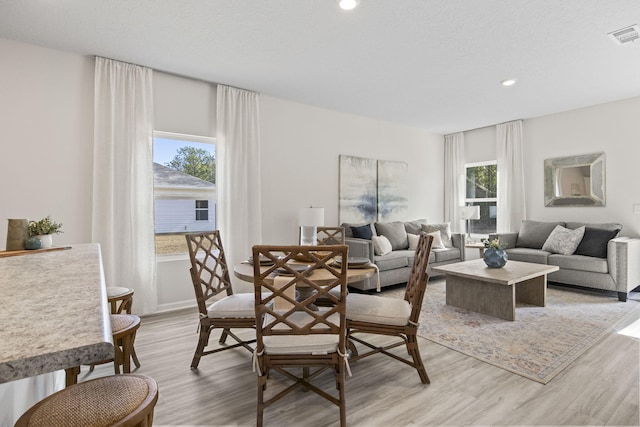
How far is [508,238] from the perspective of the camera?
530 centimetres

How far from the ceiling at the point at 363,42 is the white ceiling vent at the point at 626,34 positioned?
7 centimetres

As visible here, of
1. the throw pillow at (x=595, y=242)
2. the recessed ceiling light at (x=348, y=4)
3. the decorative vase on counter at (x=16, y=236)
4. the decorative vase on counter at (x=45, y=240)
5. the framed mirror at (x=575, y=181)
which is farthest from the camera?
the framed mirror at (x=575, y=181)

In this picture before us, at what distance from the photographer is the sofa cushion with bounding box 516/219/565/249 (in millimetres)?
5078

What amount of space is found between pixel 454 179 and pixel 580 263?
285cm

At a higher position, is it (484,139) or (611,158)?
(484,139)

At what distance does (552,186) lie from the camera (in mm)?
5395

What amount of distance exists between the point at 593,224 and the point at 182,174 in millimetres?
5658

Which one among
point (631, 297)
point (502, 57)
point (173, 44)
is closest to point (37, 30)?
point (173, 44)

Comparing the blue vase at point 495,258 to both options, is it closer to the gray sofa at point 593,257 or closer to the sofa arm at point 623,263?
the gray sofa at point 593,257

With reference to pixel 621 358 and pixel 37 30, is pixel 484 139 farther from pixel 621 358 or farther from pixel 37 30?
pixel 37 30

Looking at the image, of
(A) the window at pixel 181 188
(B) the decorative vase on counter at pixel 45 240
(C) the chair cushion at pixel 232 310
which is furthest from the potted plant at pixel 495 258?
(B) the decorative vase on counter at pixel 45 240

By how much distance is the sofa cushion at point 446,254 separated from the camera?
16.8ft

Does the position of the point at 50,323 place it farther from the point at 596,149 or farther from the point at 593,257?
the point at 596,149

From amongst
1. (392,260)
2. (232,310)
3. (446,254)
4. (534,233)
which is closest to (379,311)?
(232,310)
